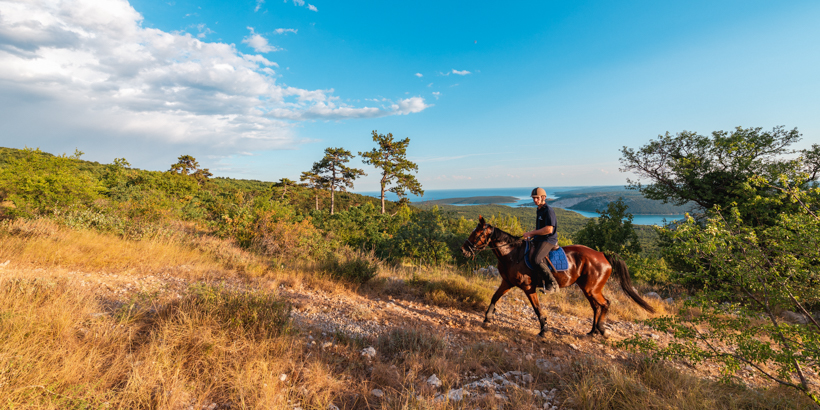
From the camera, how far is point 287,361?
2.98 meters

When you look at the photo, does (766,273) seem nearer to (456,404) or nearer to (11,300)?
(456,404)

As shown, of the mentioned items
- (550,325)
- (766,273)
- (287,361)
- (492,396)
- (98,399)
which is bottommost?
(550,325)

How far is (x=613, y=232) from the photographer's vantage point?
561 inches

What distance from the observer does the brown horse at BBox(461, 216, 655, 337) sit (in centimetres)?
515

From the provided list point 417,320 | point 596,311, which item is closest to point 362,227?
point 417,320

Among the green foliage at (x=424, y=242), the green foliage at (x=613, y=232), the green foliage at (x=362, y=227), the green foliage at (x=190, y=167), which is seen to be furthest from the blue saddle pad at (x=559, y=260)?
the green foliage at (x=190, y=167)

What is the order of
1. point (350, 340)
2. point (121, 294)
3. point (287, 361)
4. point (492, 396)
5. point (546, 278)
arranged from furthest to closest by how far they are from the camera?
point (546, 278), point (121, 294), point (350, 340), point (287, 361), point (492, 396)

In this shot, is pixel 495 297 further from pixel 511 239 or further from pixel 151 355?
pixel 151 355

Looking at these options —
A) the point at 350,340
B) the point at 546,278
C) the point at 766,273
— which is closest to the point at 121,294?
the point at 350,340

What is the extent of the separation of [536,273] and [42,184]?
51.6ft

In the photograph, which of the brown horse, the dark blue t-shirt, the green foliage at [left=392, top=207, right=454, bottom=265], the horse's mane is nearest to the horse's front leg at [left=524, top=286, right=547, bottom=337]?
the brown horse

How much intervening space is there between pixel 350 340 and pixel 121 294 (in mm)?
3684

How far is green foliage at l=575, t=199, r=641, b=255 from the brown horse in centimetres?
1055

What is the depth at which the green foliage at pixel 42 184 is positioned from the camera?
9398 millimetres
